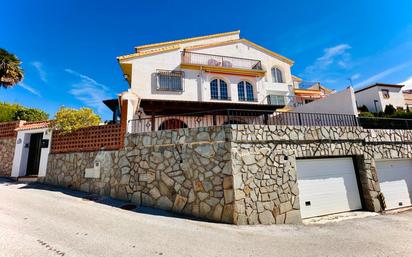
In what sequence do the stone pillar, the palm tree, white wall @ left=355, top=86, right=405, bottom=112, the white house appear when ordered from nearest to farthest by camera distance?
the stone pillar < the white house < the palm tree < white wall @ left=355, top=86, right=405, bottom=112

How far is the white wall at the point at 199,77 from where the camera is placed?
1536 centimetres

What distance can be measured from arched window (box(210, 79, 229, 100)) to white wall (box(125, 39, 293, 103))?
1.22 ft

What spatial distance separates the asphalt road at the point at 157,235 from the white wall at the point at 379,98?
27.9 metres

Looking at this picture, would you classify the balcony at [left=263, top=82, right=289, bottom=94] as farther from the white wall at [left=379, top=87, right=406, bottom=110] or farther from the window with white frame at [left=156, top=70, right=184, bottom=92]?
the white wall at [left=379, top=87, right=406, bottom=110]

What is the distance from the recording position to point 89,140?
10086 millimetres

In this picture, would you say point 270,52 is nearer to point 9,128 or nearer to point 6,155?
point 9,128

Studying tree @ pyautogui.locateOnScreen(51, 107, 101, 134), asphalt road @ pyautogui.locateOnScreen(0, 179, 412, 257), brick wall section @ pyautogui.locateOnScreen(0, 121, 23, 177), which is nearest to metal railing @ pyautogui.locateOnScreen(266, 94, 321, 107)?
asphalt road @ pyautogui.locateOnScreen(0, 179, 412, 257)

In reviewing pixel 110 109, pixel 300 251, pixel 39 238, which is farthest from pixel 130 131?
pixel 110 109

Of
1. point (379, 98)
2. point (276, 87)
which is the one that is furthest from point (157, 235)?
point (379, 98)

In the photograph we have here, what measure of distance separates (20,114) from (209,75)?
1499 centimetres

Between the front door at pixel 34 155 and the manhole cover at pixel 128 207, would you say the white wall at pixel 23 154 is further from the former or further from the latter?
the manhole cover at pixel 128 207

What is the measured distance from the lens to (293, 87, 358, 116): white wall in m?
10.9

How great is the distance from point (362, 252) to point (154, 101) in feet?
37.0

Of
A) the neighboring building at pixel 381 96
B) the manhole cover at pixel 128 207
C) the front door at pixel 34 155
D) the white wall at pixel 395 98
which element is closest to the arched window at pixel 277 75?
the manhole cover at pixel 128 207
